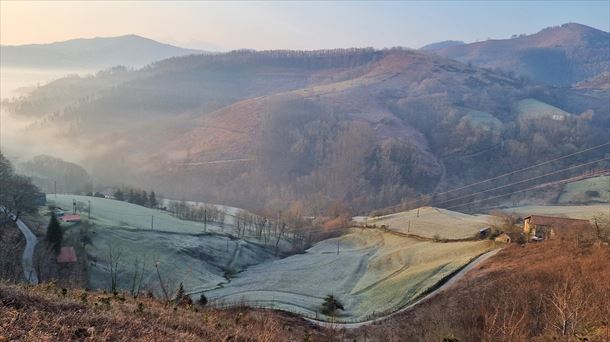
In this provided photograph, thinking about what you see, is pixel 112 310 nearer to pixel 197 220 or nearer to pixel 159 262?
pixel 159 262

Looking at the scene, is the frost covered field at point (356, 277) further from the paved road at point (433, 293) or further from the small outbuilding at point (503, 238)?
the small outbuilding at point (503, 238)

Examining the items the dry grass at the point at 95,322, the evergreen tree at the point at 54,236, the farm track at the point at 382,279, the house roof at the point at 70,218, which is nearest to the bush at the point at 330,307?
the farm track at the point at 382,279

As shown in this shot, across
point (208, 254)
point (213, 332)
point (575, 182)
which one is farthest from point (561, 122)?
point (213, 332)

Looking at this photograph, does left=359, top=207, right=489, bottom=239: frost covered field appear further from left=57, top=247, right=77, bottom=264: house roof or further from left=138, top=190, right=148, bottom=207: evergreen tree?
left=57, top=247, right=77, bottom=264: house roof

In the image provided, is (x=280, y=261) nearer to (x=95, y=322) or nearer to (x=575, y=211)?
(x=575, y=211)

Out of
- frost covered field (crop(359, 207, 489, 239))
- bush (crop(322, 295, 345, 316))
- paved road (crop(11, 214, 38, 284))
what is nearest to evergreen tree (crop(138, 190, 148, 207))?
paved road (crop(11, 214, 38, 284))

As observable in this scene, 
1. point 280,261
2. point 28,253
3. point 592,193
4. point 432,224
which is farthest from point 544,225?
point 592,193
